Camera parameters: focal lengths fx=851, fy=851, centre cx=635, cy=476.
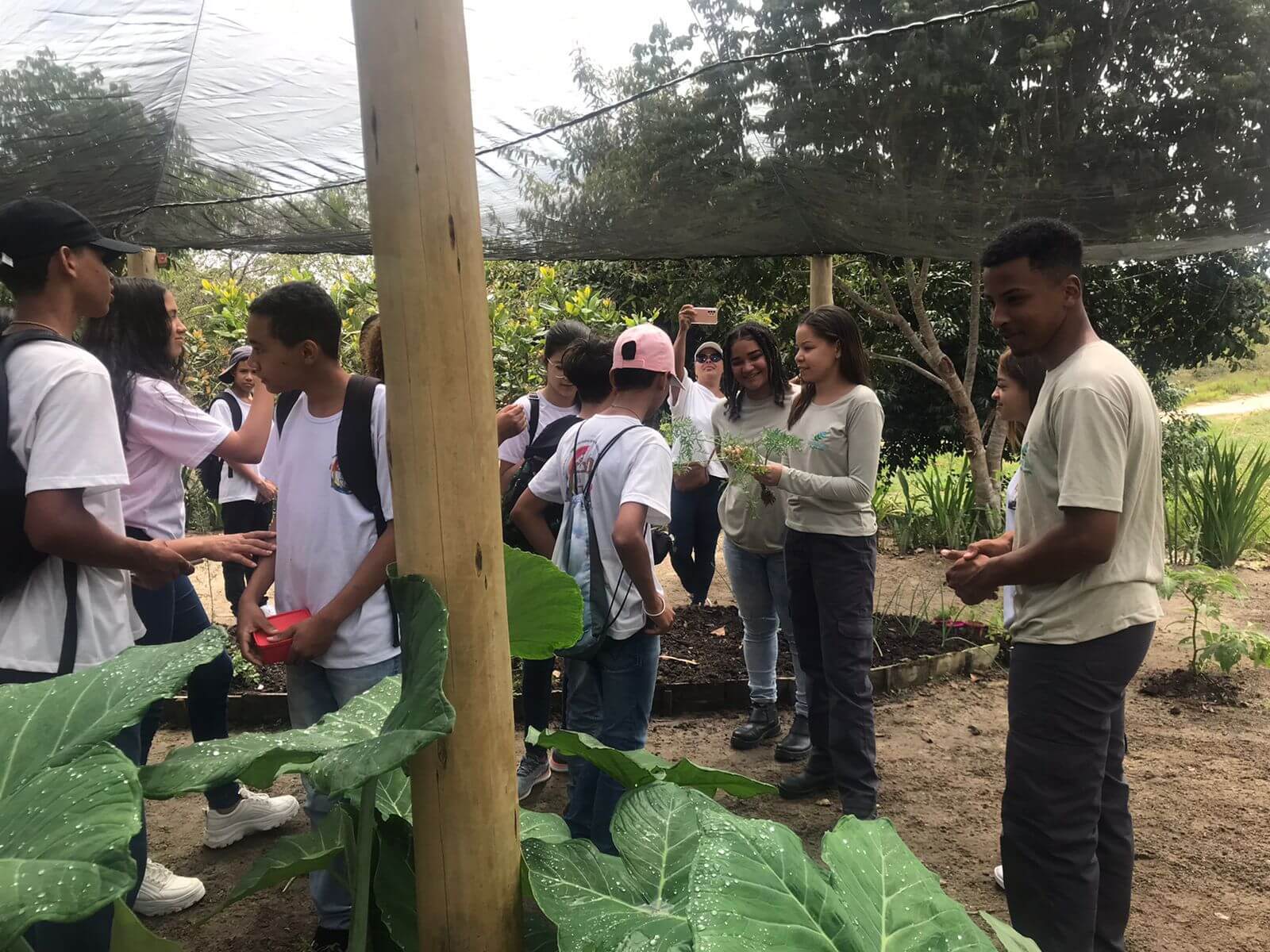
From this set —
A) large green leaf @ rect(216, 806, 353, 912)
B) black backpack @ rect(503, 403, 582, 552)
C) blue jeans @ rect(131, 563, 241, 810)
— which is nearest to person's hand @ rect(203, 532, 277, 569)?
blue jeans @ rect(131, 563, 241, 810)

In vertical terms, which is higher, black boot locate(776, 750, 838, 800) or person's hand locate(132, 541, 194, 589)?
person's hand locate(132, 541, 194, 589)

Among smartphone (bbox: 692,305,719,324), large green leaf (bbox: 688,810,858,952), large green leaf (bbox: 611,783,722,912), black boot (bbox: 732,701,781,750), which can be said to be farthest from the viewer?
smartphone (bbox: 692,305,719,324)

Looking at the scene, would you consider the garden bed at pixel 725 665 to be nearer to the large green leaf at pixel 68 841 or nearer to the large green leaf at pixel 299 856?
the large green leaf at pixel 299 856

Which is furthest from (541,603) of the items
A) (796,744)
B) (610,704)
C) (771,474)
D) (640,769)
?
(796,744)

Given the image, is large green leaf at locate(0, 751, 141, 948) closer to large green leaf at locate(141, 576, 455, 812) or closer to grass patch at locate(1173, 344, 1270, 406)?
large green leaf at locate(141, 576, 455, 812)

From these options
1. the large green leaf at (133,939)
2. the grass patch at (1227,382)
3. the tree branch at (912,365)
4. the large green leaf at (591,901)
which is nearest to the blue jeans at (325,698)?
the large green leaf at (591,901)

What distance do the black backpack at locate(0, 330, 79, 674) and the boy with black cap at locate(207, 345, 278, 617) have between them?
247cm

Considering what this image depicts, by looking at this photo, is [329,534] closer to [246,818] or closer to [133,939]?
[133,939]

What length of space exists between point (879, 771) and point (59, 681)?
338 cm

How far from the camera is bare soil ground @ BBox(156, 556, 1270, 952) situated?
2.68m

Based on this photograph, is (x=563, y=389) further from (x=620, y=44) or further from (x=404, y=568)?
(x=404, y=568)

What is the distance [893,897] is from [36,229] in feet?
6.73

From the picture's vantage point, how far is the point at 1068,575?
6.36 feet

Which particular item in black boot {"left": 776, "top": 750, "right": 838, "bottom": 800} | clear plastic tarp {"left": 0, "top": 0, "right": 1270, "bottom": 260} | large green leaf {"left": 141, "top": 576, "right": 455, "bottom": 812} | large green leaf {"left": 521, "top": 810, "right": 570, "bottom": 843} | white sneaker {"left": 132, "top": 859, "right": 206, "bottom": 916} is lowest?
black boot {"left": 776, "top": 750, "right": 838, "bottom": 800}
